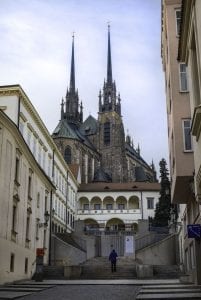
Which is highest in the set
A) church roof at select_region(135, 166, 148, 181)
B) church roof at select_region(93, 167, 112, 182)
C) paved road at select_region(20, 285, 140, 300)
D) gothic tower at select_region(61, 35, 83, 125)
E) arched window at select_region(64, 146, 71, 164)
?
gothic tower at select_region(61, 35, 83, 125)

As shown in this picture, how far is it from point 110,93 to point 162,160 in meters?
52.9

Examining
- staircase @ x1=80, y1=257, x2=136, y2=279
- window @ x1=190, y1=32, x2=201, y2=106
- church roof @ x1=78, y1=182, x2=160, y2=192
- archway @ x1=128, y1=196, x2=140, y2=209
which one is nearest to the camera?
window @ x1=190, y1=32, x2=201, y2=106

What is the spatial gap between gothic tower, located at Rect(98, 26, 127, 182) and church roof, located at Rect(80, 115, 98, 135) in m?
5.30

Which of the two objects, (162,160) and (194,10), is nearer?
(194,10)

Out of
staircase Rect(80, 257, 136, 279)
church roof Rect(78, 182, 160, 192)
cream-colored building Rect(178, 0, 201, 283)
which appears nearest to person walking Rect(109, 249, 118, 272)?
staircase Rect(80, 257, 136, 279)

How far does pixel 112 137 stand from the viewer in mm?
111812

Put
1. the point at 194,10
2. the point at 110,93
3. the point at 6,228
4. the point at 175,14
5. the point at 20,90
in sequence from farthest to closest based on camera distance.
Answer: the point at 110,93
the point at 20,90
the point at 6,228
the point at 175,14
the point at 194,10

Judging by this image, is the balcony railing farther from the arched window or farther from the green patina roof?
the green patina roof

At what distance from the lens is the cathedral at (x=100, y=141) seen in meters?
99.9

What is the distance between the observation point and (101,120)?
117000mm

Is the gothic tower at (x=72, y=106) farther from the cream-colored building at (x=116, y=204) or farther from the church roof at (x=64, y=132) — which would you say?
the cream-colored building at (x=116, y=204)

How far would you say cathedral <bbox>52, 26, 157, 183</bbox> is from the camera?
99.9 metres

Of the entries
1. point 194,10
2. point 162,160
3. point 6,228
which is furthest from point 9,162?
point 162,160

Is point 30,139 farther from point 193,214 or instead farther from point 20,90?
point 193,214
